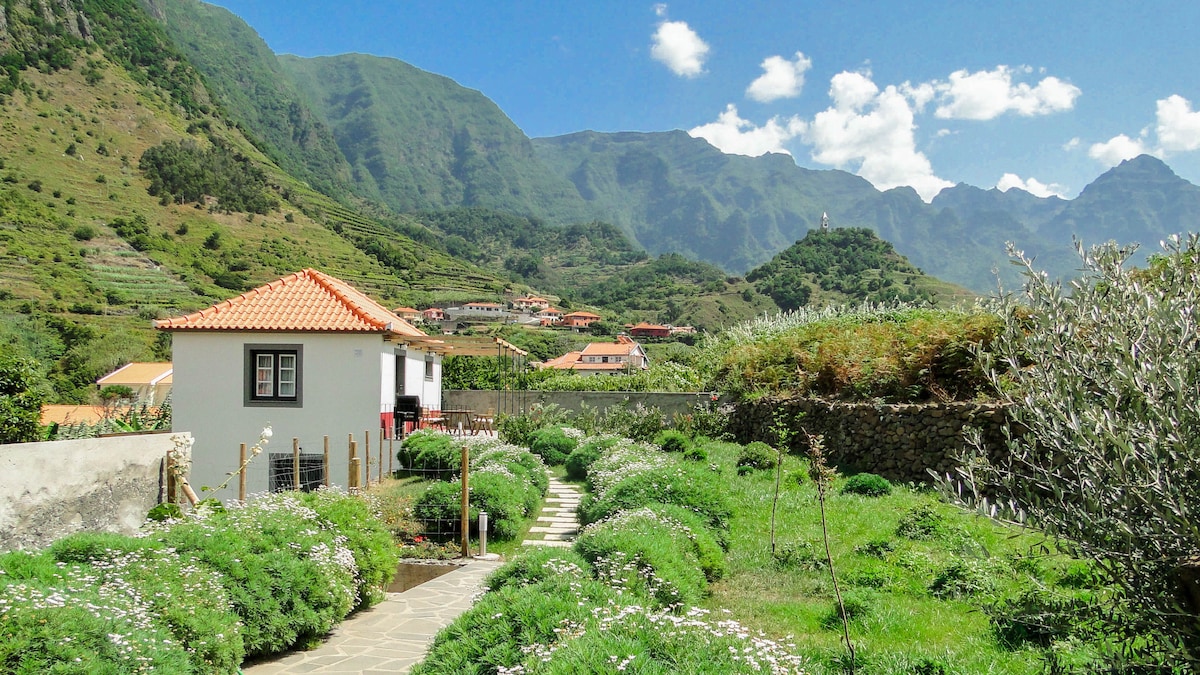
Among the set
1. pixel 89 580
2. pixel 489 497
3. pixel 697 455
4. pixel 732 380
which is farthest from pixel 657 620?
pixel 732 380

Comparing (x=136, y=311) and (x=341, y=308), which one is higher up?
(x=136, y=311)

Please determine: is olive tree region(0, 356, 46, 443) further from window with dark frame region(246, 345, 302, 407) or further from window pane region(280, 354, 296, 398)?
window pane region(280, 354, 296, 398)

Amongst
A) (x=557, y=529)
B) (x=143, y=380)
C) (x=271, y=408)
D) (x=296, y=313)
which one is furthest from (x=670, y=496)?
(x=143, y=380)

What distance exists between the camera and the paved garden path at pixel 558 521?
426 inches

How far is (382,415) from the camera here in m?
17.4

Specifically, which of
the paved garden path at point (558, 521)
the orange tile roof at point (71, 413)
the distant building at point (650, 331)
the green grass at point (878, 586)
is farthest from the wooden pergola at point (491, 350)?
the distant building at point (650, 331)

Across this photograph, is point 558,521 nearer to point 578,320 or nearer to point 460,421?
point 460,421

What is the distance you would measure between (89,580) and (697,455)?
487 inches

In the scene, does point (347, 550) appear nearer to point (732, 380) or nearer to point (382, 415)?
point (382, 415)

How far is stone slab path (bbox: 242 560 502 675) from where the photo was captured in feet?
19.7

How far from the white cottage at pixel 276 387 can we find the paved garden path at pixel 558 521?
4851 millimetres

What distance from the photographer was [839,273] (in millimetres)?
87688

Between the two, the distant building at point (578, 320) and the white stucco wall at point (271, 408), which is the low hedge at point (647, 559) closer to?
the white stucco wall at point (271, 408)

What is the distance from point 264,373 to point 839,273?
260ft
